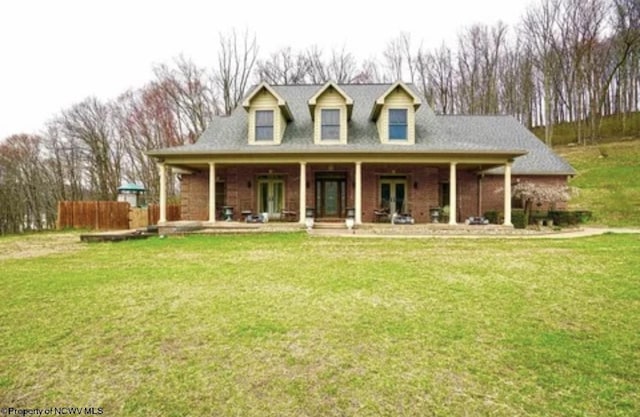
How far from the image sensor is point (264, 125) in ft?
57.3

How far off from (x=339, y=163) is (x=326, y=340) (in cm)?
1359

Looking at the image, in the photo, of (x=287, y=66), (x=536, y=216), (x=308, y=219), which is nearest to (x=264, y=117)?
(x=308, y=219)

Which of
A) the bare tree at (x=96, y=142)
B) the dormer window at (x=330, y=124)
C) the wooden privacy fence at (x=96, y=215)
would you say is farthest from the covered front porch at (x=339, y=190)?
the bare tree at (x=96, y=142)

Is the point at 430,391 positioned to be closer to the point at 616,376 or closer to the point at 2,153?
the point at 616,376

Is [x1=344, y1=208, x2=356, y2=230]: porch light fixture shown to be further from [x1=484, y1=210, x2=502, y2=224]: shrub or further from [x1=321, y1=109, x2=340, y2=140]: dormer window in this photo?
[x1=484, y1=210, x2=502, y2=224]: shrub

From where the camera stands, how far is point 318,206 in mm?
18172

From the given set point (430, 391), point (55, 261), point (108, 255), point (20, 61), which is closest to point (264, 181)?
point (108, 255)

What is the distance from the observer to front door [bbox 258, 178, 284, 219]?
18.2 meters

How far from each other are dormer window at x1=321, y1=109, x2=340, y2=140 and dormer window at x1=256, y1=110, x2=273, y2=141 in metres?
2.46

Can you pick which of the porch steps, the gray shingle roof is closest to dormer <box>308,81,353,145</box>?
the gray shingle roof

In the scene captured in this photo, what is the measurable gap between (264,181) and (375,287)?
12991 millimetres

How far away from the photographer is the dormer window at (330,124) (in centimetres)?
1712

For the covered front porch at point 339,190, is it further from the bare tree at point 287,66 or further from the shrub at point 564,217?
the bare tree at point 287,66

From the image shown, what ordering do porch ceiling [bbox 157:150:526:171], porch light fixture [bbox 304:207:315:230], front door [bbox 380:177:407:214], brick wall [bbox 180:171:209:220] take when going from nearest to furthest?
porch ceiling [bbox 157:150:526:171]
porch light fixture [bbox 304:207:315:230]
front door [bbox 380:177:407:214]
brick wall [bbox 180:171:209:220]
